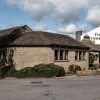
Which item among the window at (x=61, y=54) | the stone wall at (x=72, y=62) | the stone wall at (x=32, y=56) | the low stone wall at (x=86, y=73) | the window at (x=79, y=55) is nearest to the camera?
the low stone wall at (x=86, y=73)

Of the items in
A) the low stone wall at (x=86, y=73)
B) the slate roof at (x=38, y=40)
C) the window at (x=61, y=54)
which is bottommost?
the low stone wall at (x=86, y=73)

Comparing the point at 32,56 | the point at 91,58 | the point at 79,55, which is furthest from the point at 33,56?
the point at 91,58

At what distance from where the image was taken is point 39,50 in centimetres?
3981

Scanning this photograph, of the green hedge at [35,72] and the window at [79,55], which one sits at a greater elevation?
the window at [79,55]

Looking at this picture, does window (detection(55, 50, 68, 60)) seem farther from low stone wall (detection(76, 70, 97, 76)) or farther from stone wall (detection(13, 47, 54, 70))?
low stone wall (detection(76, 70, 97, 76))

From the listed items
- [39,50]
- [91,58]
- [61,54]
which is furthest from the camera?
[91,58]

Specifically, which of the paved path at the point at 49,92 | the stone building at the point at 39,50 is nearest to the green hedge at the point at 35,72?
the stone building at the point at 39,50

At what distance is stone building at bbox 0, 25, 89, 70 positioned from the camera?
3978 centimetres

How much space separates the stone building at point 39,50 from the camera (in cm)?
3978

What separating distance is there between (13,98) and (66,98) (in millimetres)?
2899

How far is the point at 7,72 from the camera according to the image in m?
35.0

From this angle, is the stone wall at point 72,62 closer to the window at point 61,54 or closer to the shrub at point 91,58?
the window at point 61,54

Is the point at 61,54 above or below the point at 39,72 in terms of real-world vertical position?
above

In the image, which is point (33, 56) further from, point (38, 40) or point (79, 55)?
point (79, 55)
